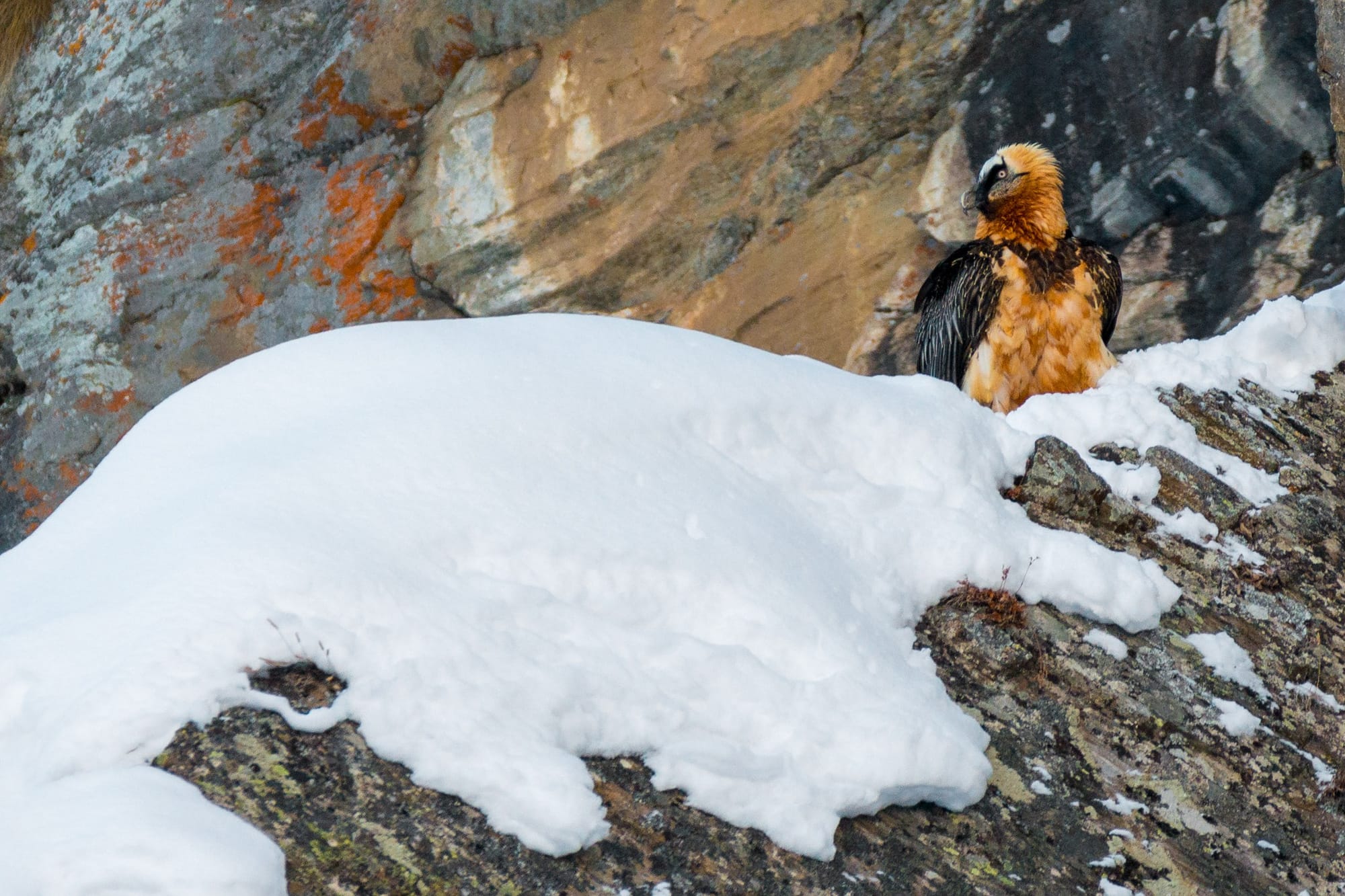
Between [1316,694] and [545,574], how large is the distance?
2.16m

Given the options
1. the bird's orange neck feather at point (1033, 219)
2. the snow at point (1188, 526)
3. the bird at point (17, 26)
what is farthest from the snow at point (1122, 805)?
the bird at point (17, 26)

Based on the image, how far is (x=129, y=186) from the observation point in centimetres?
966

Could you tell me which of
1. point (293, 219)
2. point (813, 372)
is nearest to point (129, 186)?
point (293, 219)

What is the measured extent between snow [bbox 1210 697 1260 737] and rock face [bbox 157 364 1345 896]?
0.02 metres

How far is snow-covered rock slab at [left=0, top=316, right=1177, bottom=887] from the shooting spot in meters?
2.20

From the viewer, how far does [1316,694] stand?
3.25 metres

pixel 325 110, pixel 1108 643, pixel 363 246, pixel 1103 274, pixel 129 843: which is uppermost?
pixel 129 843

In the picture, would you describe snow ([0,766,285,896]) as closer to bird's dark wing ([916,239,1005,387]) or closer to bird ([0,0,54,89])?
bird's dark wing ([916,239,1005,387])

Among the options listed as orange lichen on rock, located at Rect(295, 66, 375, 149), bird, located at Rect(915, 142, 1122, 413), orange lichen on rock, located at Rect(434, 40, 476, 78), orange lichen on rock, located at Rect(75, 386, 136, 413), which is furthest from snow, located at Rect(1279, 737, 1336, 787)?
orange lichen on rock, located at Rect(75, 386, 136, 413)

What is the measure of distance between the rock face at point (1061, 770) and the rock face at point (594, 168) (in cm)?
374

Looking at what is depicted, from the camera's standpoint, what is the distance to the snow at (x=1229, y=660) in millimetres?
3193

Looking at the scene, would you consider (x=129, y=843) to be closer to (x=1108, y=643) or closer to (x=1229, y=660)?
(x=1108, y=643)

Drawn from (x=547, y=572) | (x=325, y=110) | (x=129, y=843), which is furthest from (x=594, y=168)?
(x=129, y=843)

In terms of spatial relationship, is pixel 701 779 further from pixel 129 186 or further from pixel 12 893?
pixel 129 186
